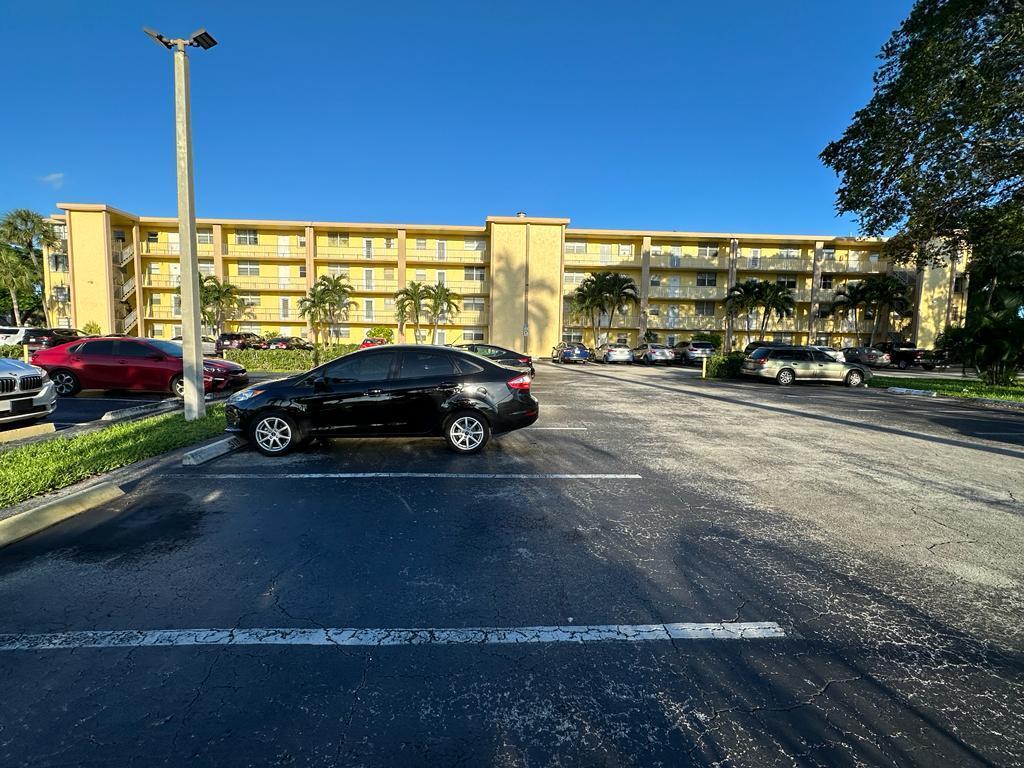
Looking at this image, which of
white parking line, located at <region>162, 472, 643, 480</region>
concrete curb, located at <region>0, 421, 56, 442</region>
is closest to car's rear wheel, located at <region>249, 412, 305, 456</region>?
white parking line, located at <region>162, 472, 643, 480</region>

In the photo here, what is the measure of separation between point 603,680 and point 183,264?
996 cm

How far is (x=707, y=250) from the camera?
4397 cm

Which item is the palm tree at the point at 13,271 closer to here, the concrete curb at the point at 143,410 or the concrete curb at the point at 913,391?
the concrete curb at the point at 143,410

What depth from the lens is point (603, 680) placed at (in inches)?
97.4

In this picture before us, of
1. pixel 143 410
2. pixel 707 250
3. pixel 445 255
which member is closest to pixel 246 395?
pixel 143 410

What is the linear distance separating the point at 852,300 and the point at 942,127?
3203 cm

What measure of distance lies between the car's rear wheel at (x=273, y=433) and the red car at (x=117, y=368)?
6809 millimetres

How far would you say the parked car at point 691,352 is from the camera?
32688 millimetres

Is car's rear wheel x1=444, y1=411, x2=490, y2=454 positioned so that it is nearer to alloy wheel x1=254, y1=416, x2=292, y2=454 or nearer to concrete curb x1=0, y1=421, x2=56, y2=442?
alloy wheel x1=254, y1=416, x2=292, y2=454

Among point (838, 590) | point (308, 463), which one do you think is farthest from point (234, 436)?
point (838, 590)

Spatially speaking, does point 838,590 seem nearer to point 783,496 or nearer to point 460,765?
point 783,496

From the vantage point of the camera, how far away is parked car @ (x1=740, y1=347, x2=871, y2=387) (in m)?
19.9

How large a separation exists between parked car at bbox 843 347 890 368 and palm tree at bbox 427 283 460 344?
2964 cm

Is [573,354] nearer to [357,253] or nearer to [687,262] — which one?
[687,262]
